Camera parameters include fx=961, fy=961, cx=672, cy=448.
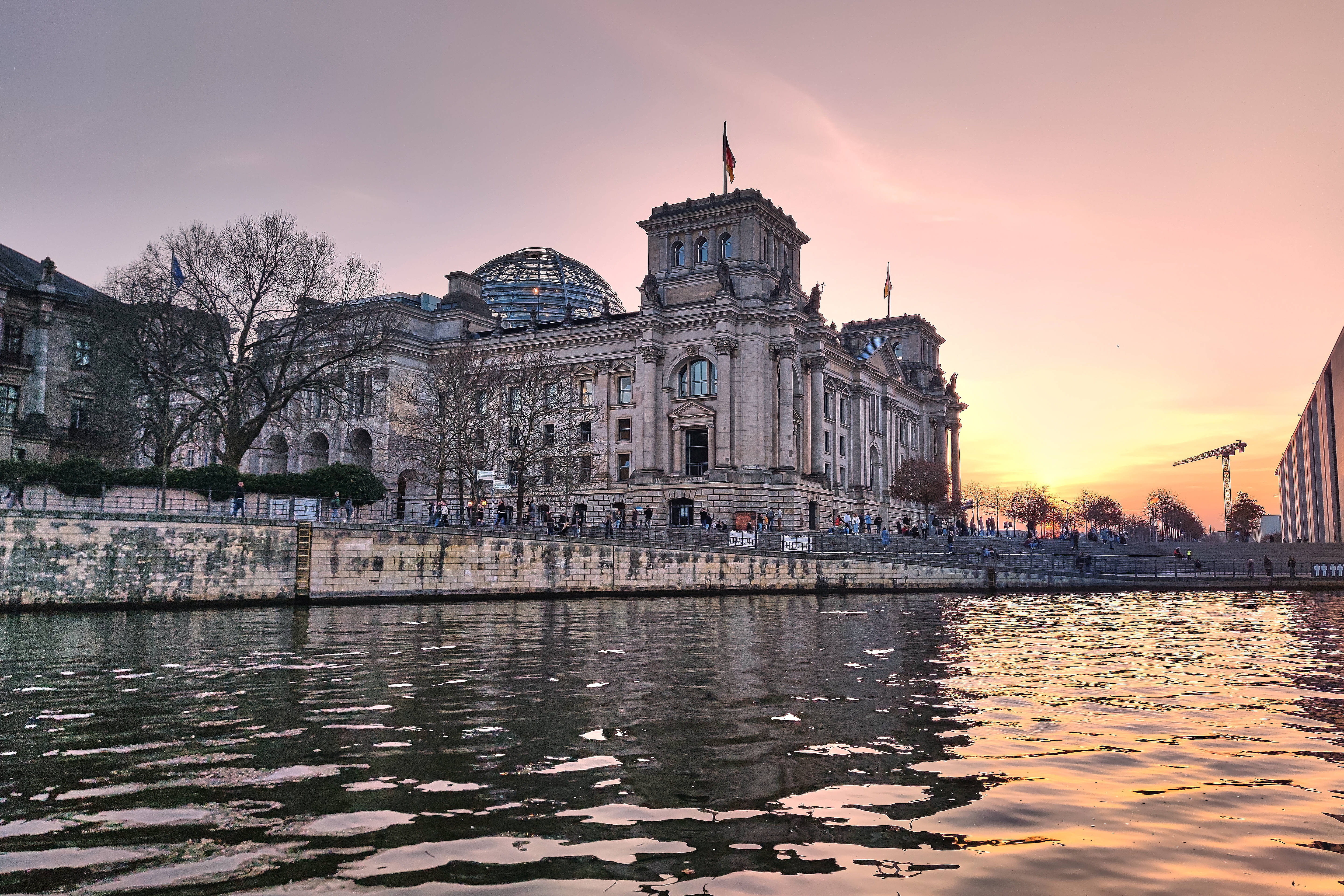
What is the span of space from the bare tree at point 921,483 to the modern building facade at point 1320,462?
3429cm

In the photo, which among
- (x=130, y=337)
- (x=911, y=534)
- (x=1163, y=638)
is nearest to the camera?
(x=1163, y=638)

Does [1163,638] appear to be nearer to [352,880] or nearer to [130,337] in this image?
[352,880]

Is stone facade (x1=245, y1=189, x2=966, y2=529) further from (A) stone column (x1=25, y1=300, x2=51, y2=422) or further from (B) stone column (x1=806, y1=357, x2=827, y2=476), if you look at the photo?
(A) stone column (x1=25, y1=300, x2=51, y2=422)

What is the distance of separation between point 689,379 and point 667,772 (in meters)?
65.2

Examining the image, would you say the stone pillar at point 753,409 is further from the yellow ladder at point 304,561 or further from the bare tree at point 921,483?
the yellow ladder at point 304,561

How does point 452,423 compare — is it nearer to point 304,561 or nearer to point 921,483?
point 304,561

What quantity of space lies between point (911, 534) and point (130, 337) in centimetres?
5553

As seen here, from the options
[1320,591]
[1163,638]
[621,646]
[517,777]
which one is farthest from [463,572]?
[1320,591]

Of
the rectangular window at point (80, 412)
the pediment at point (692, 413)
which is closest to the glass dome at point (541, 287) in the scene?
the pediment at point (692, 413)

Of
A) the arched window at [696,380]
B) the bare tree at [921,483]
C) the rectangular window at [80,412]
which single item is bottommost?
the bare tree at [921,483]

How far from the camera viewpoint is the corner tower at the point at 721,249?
72.4m

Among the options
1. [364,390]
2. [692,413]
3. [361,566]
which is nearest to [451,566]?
Answer: [361,566]

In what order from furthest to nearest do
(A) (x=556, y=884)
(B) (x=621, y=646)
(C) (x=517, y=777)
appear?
1. (B) (x=621, y=646)
2. (C) (x=517, y=777)
3. (A) (x=556, y=884)

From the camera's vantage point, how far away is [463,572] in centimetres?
4056
